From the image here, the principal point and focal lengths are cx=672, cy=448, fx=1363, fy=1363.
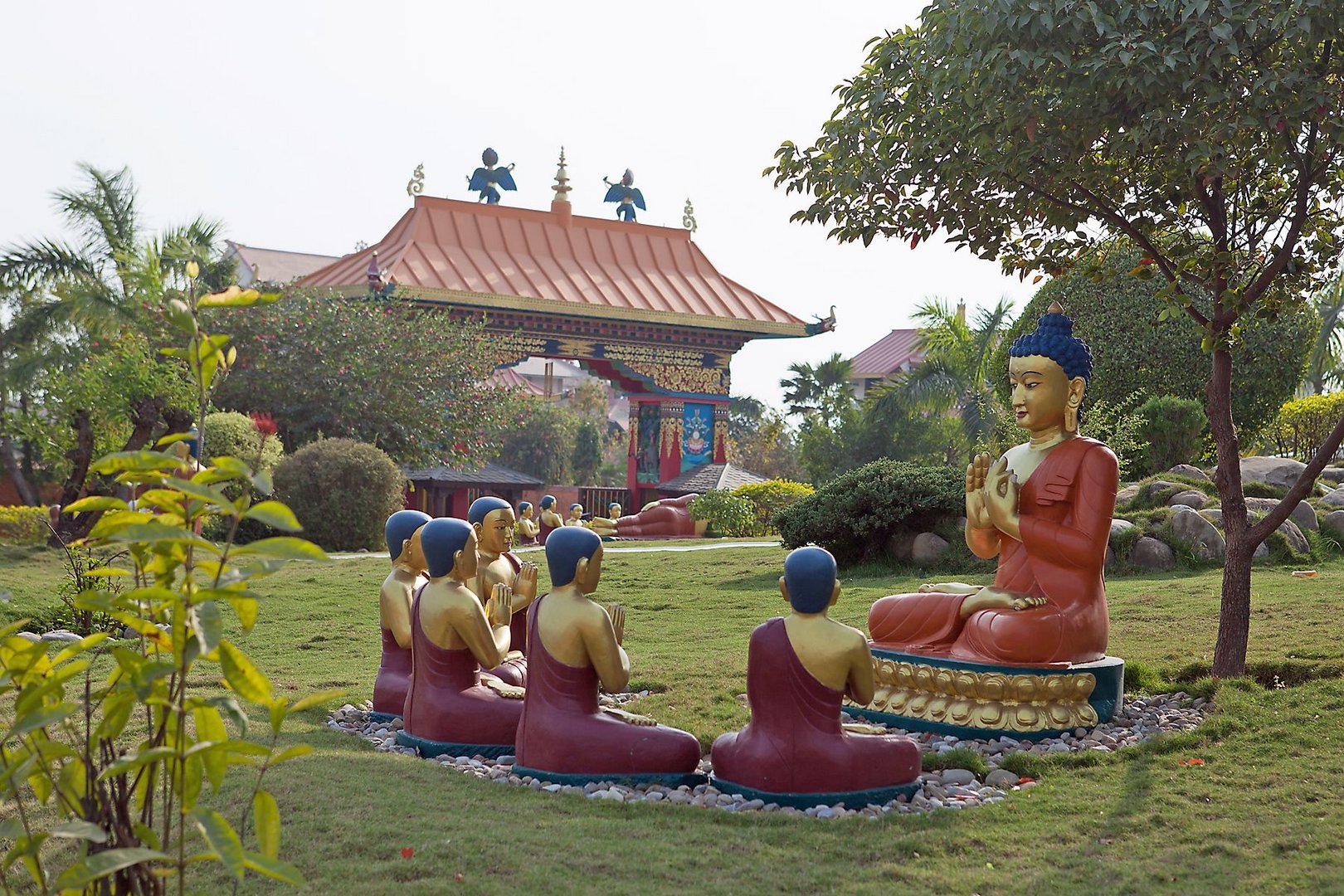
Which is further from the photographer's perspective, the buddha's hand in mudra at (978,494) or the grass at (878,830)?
the buddha's hand in mudra at (978,494)

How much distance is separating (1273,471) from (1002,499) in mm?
8685

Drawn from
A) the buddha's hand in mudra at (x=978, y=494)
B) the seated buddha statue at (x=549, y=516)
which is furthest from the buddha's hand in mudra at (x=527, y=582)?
the seated buddha statue at (x=549, y=516)

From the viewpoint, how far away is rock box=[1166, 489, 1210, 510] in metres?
12.9

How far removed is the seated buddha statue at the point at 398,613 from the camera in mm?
7199

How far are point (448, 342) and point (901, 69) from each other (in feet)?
48.3

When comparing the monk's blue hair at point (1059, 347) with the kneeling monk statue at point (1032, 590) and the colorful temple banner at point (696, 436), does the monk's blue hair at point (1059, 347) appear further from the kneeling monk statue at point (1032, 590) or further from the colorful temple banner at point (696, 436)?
the colorful temple banner at point (696, 436)

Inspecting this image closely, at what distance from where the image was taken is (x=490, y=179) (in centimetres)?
2708

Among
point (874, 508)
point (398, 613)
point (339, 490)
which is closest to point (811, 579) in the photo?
point (398, 613)

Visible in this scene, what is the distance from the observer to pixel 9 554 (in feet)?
49.8

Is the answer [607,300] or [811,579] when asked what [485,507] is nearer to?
[811,579]

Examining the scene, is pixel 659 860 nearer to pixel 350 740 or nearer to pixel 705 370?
pixel 350 740

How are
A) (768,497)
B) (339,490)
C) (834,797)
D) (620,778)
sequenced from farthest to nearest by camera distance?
1. (768,497)
2. (339,490)
3. (620,778)
4. (834,797)

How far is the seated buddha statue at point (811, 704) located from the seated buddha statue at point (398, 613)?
243 cm

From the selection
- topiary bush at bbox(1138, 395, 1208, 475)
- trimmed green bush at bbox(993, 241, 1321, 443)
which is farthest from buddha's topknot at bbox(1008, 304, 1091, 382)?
trimmed green bush at bbox(993, 241, 1321, 443)
